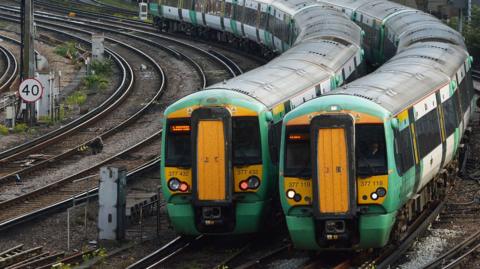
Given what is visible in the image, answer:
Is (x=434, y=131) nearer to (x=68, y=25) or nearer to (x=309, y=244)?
(x=309, y=244)

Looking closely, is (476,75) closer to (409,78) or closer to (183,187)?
(409,78)

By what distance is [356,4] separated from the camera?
45.4 m

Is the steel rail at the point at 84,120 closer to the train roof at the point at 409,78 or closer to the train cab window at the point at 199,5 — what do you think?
the train roof at the point at 409,78

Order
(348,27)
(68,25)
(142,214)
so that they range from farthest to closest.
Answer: (68,25)
(348,27)
(142,214)

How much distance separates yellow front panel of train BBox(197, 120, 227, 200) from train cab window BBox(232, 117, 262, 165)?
43 cm

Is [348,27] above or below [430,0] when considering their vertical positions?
above

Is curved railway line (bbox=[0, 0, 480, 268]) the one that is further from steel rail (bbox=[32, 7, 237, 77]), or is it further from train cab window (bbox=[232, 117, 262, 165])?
steel rail (bbox=[32, 7, 237, 77])

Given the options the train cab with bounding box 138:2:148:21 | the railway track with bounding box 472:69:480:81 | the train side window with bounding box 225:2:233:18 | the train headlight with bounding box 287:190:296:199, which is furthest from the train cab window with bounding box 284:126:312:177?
the train cab with bounding box 138:2:148:21

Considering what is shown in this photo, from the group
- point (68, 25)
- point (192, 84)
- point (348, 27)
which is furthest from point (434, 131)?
point (68, 25)

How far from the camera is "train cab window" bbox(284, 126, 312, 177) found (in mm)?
18281

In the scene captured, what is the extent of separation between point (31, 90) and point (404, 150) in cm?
1340

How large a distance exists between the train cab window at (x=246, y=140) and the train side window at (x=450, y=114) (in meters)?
4.30

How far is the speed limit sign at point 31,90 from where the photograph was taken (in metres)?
29.9

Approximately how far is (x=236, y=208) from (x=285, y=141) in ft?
5.94
